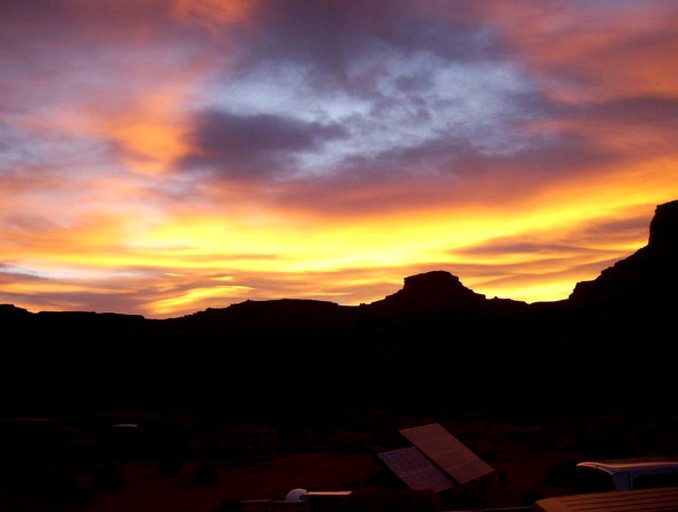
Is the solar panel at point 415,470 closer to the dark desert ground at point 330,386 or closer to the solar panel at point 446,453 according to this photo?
the solar panel at point 446,453

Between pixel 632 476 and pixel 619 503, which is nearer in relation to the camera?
pixel 619 503

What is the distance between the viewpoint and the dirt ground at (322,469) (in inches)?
749

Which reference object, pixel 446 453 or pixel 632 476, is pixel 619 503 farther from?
pixel 446 453

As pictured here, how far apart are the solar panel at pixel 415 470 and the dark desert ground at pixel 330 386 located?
232 inches

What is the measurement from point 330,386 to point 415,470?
5587 cm

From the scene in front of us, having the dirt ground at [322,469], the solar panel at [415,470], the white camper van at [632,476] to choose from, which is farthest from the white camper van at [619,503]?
the solar panel at [415,470]

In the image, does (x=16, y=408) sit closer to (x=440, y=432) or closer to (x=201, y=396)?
(x=201, y=396)

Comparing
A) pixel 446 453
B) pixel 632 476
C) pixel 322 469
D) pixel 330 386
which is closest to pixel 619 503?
pixel 632 476

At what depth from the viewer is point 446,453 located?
1758cm

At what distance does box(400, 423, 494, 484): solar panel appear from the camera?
16719 mm

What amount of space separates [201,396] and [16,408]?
16.6 meters

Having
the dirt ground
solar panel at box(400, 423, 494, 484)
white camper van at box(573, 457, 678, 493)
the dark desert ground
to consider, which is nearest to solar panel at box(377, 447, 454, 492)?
solar panel at box(400, 423, 494, 484)

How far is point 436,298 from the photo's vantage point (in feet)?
385

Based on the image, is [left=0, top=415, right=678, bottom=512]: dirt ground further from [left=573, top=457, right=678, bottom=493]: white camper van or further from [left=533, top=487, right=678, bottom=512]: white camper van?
[left=533, top=487, right=678, bottom=512]: white camper van
